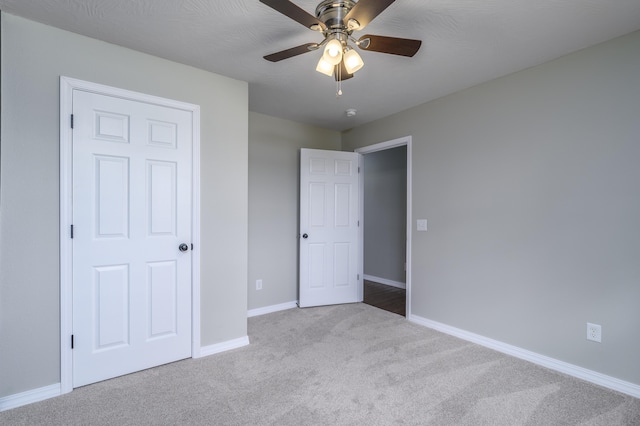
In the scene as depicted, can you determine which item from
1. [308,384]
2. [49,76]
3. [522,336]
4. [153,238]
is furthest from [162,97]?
[522,336]

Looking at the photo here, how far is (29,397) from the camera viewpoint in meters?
1.86

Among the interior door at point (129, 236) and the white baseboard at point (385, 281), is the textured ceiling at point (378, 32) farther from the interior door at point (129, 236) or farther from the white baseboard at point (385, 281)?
the white baseboard at point (385, 281)

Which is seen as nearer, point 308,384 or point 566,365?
point 308,384

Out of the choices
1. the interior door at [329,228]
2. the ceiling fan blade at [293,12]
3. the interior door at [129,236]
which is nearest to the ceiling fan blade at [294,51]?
the ceiling fan blade at [293,12]

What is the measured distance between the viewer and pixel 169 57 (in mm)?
2314

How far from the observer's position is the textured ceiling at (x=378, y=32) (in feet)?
5.67

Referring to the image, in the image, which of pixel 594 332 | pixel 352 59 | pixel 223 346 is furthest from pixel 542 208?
pixel 223 346

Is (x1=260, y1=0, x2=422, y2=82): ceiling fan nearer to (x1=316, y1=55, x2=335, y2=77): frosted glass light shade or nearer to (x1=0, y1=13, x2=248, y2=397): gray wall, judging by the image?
(x1=316, y1=55, x2=335, y2=77): frosted glass light shade

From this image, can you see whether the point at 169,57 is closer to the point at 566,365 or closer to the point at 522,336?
the point at 522,336

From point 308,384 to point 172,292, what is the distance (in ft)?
4.24

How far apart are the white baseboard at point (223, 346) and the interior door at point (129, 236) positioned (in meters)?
0.13

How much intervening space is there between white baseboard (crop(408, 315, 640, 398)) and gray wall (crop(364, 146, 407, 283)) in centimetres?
187

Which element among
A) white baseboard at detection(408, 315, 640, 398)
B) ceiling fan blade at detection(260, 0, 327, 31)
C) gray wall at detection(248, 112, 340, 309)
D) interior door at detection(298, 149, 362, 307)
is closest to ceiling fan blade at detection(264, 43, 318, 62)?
ceiling fan blade at detection(260, 0, 327, 31)

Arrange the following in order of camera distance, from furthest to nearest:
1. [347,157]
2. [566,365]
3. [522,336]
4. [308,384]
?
1. [347,157]
2. [522,336]
3. [566,365]
4. [308,384]
